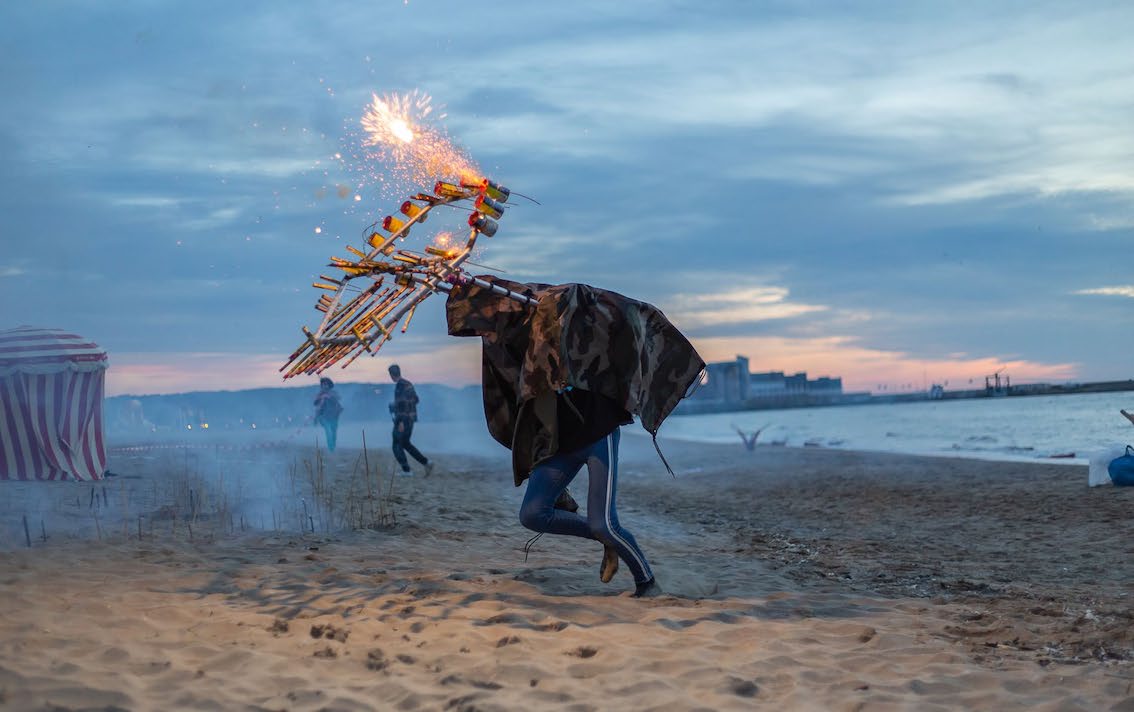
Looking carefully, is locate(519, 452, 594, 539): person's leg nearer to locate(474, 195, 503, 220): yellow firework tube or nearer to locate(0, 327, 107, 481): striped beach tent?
locate(474, 195, 503, 220): yellow firework tube

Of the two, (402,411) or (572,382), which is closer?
(572,382)

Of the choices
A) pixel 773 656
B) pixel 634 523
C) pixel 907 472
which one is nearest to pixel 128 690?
pixel 773 656

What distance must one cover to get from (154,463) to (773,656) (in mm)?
14712

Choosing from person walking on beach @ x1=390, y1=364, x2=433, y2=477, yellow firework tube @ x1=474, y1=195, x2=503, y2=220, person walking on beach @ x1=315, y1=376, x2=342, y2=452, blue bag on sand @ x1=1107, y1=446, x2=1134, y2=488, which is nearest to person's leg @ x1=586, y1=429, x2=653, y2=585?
yellow firework tube @ x1=474, y1=195, x2=503, y2=220

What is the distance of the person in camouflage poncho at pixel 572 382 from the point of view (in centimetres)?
595

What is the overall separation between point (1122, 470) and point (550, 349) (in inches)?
440

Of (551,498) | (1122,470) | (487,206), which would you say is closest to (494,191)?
(487,206)

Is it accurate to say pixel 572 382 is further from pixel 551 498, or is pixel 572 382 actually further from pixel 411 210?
pixel 411 210

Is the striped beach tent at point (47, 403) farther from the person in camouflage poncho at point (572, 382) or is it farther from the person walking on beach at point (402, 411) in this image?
the person in camouflage poncho at point (572, 382)

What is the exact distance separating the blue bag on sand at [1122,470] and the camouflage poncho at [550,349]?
10.2 m

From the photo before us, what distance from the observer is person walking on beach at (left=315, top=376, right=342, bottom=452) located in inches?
838

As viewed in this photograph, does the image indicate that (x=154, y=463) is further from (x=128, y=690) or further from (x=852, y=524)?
(x=128, y=690)

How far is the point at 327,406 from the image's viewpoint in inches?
843

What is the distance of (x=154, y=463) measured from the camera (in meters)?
16.9
